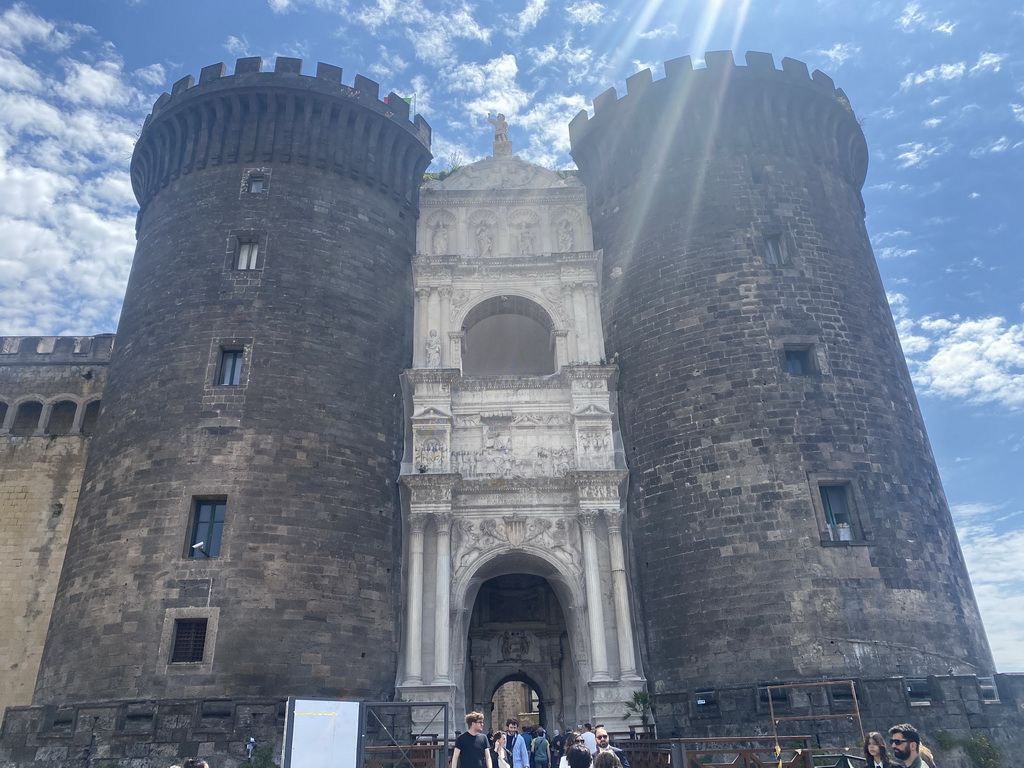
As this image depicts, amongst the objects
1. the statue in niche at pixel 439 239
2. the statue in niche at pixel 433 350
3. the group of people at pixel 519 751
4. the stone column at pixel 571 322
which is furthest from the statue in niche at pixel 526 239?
the group of people at pixel 519 751

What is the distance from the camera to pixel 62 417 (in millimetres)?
23625

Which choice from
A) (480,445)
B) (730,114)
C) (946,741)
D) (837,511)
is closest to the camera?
(946,741)

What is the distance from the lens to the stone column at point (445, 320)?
22172mm

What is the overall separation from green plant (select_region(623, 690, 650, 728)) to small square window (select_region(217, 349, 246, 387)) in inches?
474

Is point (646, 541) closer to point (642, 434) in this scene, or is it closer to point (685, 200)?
point (642, 434)

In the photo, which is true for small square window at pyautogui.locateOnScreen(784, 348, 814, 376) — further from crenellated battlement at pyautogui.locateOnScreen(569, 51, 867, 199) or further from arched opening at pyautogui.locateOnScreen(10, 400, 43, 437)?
arched opening at pyautogui.locateOnScreen(10, 400, 43, 437)

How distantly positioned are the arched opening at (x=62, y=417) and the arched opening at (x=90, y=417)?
0.33 meters

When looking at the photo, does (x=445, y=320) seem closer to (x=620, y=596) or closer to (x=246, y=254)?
(x=246, y=254)

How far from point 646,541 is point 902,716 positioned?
6574 millimetres

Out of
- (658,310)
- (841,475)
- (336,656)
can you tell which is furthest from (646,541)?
(336,656)

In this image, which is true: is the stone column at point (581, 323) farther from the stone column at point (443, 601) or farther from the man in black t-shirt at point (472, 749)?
the man in black t-shirt at point (472, 749)

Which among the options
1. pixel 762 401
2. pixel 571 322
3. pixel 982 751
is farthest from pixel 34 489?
pixel 982 751

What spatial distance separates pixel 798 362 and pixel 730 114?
8.18 metres

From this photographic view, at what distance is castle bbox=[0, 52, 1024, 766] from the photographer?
1666 centimetres
